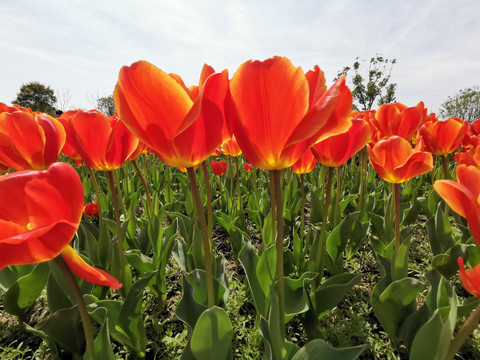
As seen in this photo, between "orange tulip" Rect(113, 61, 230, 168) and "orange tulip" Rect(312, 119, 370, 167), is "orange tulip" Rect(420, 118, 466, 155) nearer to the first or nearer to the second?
"orange tulip" Rect(312, 119, 370, 167)

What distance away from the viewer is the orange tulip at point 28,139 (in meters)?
1.00

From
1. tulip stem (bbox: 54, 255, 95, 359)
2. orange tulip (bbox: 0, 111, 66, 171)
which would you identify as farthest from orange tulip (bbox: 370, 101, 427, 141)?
tulip stem (bbox: 54, 255, 95, 359)

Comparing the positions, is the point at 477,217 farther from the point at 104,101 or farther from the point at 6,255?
the point at 104,101

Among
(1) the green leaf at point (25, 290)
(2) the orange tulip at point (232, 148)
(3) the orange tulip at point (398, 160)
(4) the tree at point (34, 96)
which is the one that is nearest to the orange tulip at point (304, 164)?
(3) the orange tulip at point (398, 160)

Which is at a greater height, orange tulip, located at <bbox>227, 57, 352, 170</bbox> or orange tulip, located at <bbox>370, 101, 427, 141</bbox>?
orange tulip, located at <bbox>370, 101, 427, 141</bbox>

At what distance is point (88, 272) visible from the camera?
0.55m

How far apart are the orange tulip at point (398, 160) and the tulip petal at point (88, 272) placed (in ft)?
4.12

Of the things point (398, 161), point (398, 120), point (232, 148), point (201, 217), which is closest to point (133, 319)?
point (201, 217)

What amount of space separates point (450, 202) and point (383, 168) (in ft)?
2.73

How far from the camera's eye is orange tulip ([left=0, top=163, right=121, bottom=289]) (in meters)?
0.50

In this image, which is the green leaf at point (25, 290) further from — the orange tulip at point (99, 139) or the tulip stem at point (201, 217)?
the tulip stem at point (201, 217)

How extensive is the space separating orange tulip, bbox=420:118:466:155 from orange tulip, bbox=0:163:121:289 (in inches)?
88.1

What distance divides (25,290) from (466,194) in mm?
1794

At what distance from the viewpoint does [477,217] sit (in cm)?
52
